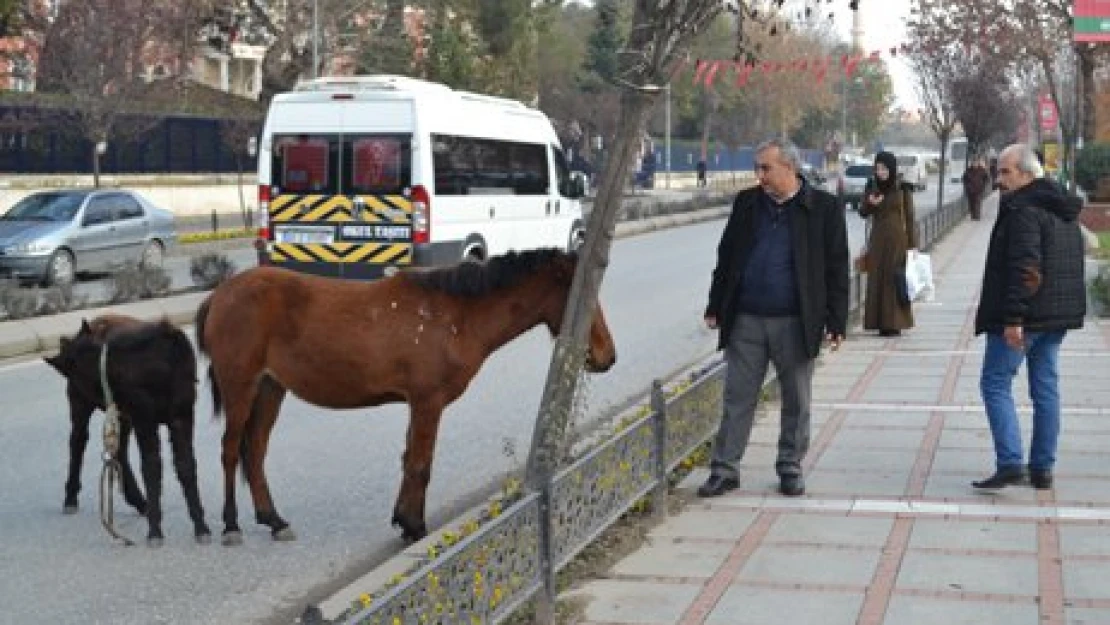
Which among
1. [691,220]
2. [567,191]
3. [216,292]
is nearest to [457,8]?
[691,220]

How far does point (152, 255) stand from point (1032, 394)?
19841 mm

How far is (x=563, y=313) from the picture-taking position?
7.43m

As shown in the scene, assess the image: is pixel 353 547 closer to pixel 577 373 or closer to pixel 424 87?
pixel 577 373

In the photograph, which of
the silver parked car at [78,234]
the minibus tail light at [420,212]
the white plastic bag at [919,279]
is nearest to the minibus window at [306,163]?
the minibus tail light at [420,212]

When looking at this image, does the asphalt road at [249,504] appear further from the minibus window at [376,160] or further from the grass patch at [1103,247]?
the grass patch at [1103,247]

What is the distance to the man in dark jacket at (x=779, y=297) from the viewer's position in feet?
26.1

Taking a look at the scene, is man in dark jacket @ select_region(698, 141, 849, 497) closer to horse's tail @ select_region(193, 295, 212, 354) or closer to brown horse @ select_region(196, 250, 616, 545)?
brown horse @ select_region(196, 250, 616, 545)

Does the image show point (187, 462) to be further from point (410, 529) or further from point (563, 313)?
point (563, 313)

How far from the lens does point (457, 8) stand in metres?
52.7

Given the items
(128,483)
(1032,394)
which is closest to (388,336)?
(128,483)

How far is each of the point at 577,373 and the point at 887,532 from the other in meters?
1.70

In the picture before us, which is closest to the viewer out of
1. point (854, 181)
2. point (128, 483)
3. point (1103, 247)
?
point (128, 483)

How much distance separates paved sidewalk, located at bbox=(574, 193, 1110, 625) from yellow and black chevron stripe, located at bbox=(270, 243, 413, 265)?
9.14m

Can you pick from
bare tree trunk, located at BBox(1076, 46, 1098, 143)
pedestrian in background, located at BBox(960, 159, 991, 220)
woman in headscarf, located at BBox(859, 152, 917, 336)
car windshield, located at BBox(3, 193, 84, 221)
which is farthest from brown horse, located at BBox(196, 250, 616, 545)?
pedestrian in background, located at BBox(960, 159, 991, 220)
